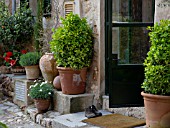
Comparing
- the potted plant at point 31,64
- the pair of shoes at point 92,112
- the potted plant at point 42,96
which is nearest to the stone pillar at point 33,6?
the potted plant at point 31,64

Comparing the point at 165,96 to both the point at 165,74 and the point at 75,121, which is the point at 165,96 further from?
the point at 75,121

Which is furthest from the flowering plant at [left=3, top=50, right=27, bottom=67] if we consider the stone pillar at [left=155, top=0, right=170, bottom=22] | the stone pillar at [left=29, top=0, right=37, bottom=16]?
the stone pillar at [left=155, top=0, right=170, bottom=22]

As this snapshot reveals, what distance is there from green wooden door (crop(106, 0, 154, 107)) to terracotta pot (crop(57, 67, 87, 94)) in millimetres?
685

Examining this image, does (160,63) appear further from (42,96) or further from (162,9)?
(42,96)

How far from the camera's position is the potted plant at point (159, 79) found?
3379 millimetres

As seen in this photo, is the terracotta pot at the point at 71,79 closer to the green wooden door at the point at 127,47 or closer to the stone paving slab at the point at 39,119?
the stone paving slab at the point at 39,119

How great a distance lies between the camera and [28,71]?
5.93 m

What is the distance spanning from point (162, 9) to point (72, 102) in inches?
76.8

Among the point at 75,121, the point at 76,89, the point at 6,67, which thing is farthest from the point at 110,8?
the point at 6,67

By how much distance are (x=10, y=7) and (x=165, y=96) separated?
5.61 meters

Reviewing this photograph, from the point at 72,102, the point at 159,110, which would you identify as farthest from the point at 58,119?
the point at 159,110

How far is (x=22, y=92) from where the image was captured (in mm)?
5977

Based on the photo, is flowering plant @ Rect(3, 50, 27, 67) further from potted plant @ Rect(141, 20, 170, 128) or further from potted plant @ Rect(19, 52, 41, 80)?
potted plant @ Rect(141, 20, 170, 128)

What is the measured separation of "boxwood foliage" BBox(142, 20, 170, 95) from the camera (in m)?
3.38
